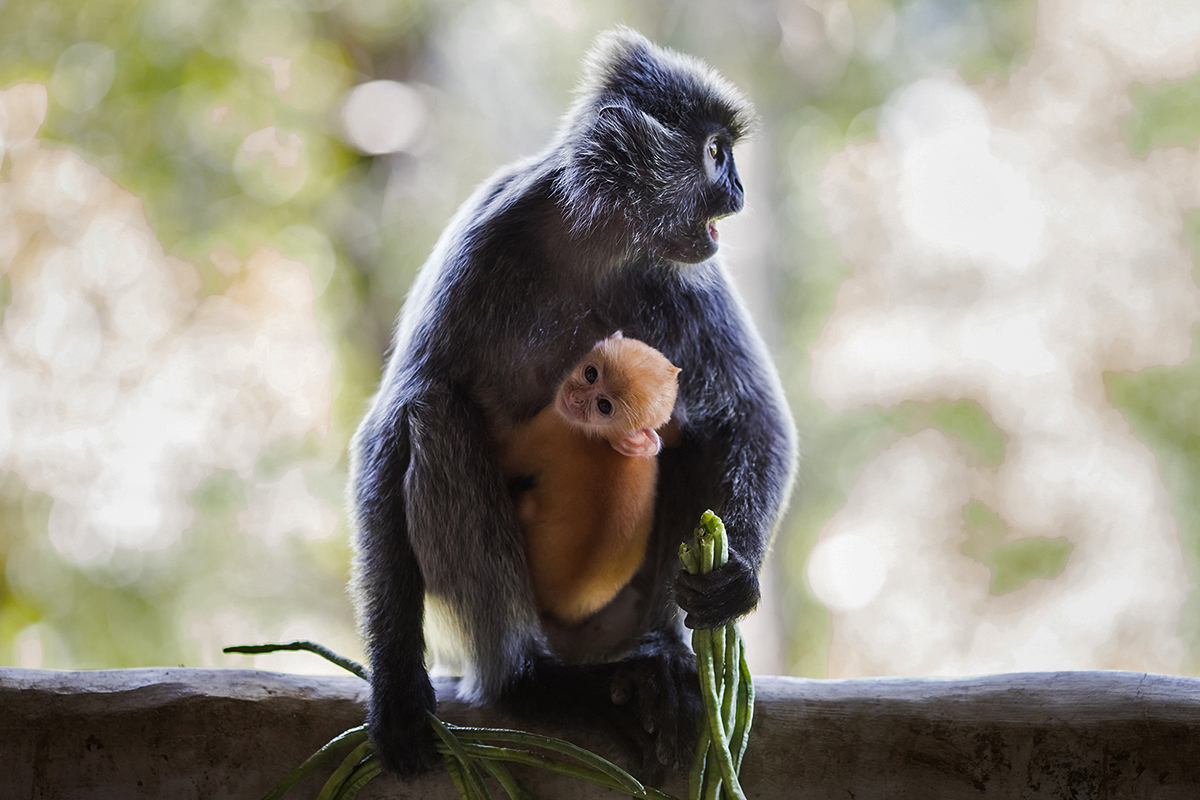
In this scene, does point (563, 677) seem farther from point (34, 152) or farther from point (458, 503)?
point (34, 152)

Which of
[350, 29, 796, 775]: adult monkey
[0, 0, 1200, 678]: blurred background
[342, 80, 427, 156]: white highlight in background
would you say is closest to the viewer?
[350, 29, 796, 775]: adult monkey

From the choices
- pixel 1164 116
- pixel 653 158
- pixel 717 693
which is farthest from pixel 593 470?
pixel 1164 116

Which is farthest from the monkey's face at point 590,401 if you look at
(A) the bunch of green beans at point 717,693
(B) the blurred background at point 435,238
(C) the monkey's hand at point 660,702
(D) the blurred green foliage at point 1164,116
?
(D) the blurred green foliage at point 1164,116

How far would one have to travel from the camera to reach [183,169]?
5.11 meters

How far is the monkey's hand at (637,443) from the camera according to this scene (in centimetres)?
180

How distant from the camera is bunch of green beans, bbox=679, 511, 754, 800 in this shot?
4.68ft

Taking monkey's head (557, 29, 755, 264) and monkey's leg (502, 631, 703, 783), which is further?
monkey's head (557, 29, 755, 264)

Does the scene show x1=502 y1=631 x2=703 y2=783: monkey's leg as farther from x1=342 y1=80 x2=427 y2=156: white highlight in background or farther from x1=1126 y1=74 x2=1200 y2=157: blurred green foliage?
x1=1126 y1=74 x2=1200 y2=157: blurred green foliage

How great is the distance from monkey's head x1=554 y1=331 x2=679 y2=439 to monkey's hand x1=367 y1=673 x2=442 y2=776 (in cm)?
62

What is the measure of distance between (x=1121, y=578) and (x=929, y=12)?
352 centimetres

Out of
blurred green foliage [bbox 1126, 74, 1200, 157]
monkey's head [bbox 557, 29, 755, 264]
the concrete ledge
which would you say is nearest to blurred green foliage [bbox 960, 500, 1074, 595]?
blurred green foliage [bbox 1126, 74, 1200, 157]

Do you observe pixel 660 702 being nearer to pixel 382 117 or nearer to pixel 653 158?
pixel 653 158

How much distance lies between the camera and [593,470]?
188cm

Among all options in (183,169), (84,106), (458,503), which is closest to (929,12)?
(183,169)
